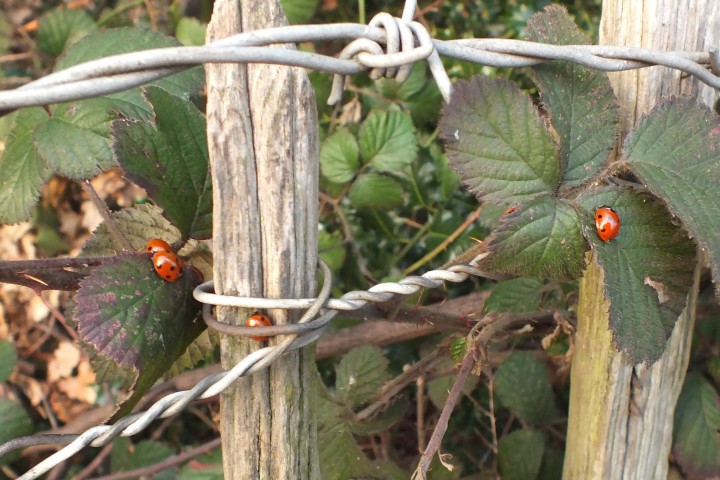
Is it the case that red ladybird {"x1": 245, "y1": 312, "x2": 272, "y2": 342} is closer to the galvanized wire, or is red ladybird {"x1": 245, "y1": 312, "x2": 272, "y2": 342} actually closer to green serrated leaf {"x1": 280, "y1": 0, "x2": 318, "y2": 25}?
the galvanized wire

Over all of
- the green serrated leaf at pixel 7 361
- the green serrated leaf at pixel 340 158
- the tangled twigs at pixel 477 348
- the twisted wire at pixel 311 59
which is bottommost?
the green serrated leaf at pixel 7 361

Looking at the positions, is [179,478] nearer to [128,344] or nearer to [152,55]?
[128,344]

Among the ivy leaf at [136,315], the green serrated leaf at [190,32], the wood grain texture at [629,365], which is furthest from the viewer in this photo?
the green serrated leaf at [190,32]

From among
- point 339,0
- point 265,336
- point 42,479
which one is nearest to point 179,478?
point 42,479

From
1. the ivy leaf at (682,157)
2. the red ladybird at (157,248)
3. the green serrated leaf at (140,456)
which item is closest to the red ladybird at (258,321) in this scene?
the red ladybird at (157,248)

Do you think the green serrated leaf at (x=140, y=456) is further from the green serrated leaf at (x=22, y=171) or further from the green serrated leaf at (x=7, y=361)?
the green serrated leaf at (x=22, y=171)

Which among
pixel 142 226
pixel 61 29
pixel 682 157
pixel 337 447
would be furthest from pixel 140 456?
pixel 682 157
